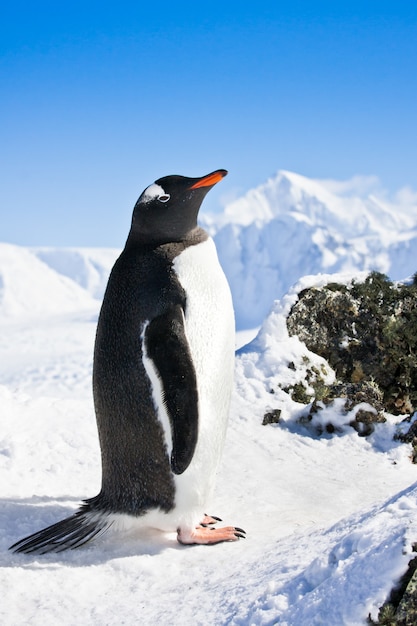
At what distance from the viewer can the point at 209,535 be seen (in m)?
3.31

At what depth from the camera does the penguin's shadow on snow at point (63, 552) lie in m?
3.21

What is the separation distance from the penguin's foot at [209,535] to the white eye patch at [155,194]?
1.68 metres

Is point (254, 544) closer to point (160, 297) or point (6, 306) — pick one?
point (160, 297)

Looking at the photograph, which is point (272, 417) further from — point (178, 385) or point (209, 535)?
point (178, 385)

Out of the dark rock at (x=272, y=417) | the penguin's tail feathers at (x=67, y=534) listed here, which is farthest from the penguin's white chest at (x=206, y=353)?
the dark rock at (x=272, y=417)

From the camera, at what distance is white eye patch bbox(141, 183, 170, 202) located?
11.4 ft

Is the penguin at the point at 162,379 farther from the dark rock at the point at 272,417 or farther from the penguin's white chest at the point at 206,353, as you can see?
the dark rock at the point at 272,417

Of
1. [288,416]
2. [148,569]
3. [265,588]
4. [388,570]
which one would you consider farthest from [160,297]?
[288,416]

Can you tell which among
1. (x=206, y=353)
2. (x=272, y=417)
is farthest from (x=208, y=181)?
(x=272, y=417)

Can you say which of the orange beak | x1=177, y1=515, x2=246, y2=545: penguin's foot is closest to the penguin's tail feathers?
x1=177, y1=515, x2=246, y2=545: penguin's foot

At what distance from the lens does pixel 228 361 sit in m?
3.57

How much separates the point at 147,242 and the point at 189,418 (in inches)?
38.4

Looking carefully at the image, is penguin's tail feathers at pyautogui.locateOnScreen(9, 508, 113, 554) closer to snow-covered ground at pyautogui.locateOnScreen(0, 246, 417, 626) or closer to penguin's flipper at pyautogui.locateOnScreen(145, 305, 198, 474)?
snow-covered ground at pyautogui.locateOnScreen(0, 246, 417, 626)

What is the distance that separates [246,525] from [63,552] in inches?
38.2
